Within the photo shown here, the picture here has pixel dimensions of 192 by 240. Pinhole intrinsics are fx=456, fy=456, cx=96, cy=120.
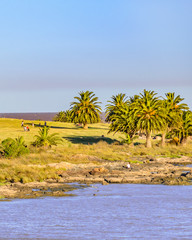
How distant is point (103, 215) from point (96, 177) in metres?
14.3

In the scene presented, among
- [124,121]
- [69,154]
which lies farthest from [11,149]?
[124,121]

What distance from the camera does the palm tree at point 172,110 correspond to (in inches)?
2687

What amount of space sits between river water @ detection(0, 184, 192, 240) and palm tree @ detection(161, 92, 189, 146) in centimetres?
3700

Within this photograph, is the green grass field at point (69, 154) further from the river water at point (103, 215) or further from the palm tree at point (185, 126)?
the river water at point (103, 215)

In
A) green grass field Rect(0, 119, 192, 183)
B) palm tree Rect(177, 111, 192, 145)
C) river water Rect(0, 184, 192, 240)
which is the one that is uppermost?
palm tree Rect(177, 111, 192, 145)

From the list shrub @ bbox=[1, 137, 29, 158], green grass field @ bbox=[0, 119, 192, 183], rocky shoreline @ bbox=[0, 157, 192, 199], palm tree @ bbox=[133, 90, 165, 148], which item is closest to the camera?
rocky shoreline @ bbox=[0, 157, 192, 199]

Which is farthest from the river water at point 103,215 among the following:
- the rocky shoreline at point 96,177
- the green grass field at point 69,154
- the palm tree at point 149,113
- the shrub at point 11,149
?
the palm tree at point 149,113

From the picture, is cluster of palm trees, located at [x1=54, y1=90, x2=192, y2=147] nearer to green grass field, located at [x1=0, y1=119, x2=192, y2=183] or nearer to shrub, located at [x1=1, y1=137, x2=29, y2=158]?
green grass field, located at [x1=0, y1=119, x2=192, y2=183]

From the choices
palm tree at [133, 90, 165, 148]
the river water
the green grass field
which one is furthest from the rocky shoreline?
palm tree at [133, 90, 165, 148]

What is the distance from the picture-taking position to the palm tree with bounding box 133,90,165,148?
64.3 m

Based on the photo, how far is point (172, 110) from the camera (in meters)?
70.4

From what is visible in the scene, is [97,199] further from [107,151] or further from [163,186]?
[107,151]

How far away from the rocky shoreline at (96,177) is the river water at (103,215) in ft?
6.39

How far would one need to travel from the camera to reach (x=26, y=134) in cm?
7712
